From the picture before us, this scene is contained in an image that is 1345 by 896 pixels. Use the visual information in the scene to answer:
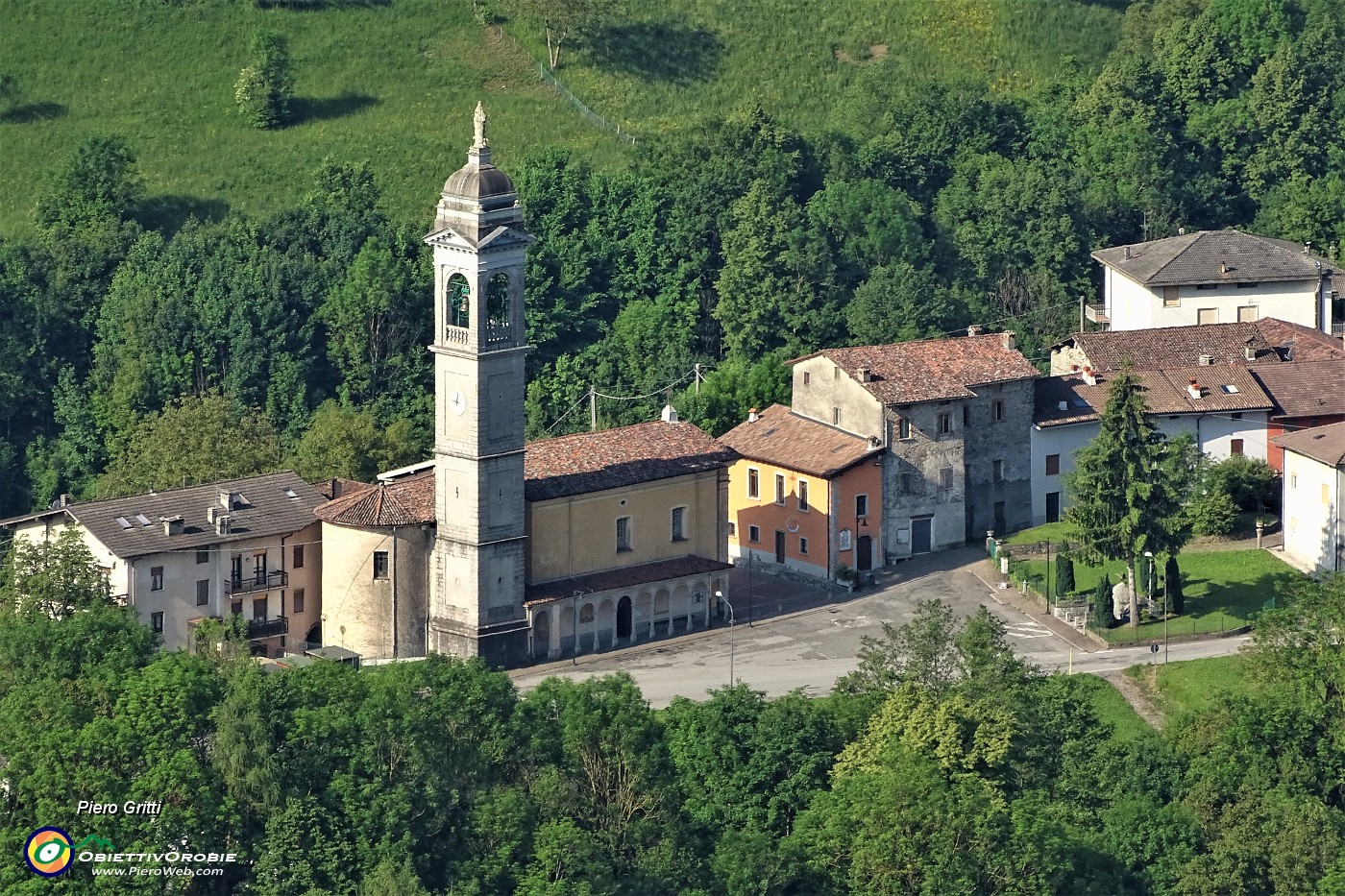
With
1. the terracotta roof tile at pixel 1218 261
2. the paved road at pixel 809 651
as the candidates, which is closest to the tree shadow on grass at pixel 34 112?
the terracotta roof tile at pixel 1218 261

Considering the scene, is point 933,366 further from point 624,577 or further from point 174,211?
point 174,211

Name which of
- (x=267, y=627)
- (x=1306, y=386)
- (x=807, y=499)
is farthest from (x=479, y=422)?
(x=1306, y=386)

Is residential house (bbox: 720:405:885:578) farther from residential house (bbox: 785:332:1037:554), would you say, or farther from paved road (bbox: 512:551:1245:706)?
paved road (bbox: 512:551:1245:706)

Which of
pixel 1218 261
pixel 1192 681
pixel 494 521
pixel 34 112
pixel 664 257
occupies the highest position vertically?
pixel 34 112

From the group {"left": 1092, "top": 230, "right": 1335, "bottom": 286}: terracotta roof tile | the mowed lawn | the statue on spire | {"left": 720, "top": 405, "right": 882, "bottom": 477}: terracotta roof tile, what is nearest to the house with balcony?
the statue on spire

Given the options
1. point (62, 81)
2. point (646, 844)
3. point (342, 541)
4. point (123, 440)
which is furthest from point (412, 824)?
point (62, 81)

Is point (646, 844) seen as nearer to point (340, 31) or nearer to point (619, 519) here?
point (619, 519)

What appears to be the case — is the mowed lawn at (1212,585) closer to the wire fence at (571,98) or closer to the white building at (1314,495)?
the white building at (1314,495)
